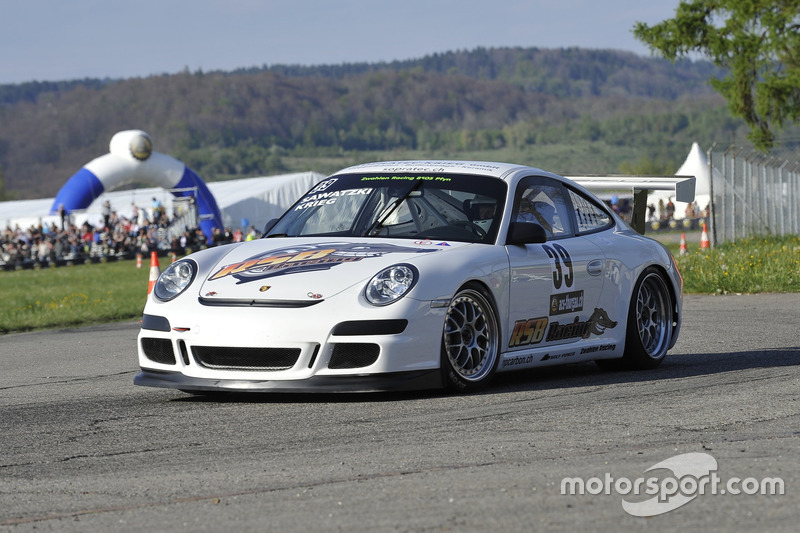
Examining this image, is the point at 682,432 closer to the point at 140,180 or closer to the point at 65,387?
the point at 65,387

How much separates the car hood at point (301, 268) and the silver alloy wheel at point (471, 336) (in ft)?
1.11

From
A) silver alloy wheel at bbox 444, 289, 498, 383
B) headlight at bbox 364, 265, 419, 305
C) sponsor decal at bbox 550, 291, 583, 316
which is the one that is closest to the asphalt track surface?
silver alloy wheel at bbox 444, 289, 498, 383

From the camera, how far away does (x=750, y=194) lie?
78.0 ft

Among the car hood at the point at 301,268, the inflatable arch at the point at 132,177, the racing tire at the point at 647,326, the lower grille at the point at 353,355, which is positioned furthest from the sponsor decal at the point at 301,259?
the inflatable arch at the point at 132,177

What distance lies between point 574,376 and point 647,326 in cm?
86

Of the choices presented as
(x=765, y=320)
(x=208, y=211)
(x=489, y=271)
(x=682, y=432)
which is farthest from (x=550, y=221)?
(x=208, y=211)

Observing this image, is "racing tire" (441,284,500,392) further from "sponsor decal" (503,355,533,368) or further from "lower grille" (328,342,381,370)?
"lower grille" (328,342,381,370)

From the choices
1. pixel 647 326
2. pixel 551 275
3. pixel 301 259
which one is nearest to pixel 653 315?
pixel 647 326

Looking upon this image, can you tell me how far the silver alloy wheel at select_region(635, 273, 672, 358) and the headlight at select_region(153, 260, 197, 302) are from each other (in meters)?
3.16

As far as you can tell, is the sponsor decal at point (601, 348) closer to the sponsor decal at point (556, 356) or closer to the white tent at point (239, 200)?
the sponsor decal at point (556, 356)

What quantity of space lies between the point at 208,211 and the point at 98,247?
5.90 m

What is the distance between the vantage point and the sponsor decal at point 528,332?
7.34 metres

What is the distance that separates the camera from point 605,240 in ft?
27.3

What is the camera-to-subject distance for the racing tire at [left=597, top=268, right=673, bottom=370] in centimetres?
834
